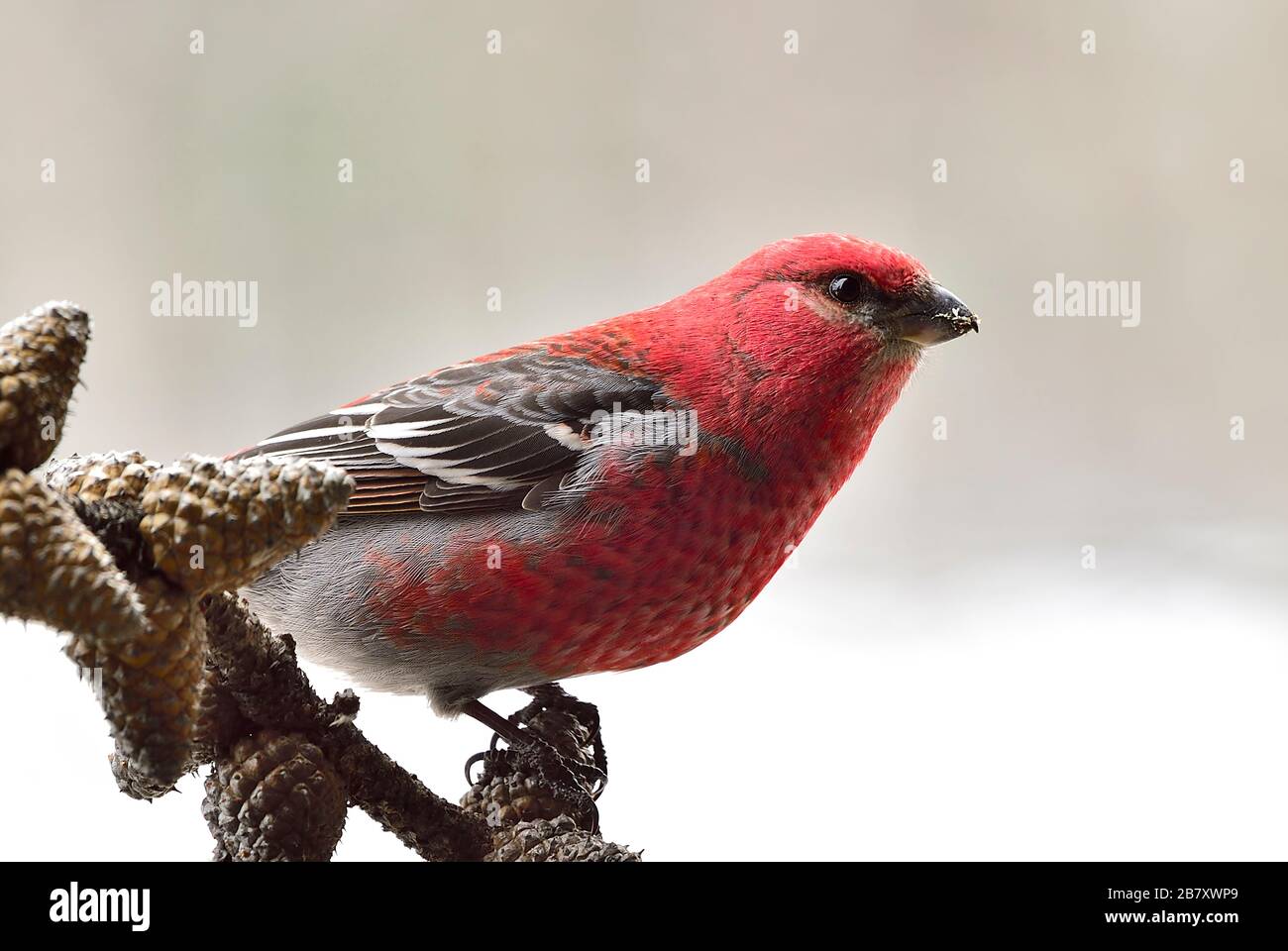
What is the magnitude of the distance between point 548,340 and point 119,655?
0.77 m

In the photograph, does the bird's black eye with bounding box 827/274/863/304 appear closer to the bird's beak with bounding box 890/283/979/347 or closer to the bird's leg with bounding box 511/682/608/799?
the bird's beak with bounding box 890/283/979/347

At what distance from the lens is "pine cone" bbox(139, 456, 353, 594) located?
0.49m

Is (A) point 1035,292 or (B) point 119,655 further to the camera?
(A) point 1035,292

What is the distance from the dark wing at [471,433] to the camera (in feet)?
3.52

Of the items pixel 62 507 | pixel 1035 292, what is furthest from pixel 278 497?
pixel 1035 292

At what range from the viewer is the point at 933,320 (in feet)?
3.45

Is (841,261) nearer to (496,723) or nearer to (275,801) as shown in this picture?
(496,723)

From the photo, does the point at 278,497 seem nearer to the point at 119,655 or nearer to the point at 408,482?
the point at 119,655

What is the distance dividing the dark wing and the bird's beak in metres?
0.24

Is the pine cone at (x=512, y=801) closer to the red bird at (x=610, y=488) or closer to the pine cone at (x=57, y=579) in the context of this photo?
the red bird at (x=610, y=488)

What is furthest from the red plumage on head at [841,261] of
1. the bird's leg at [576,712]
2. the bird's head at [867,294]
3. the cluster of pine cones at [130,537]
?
the cluster of pine cones at [130,537]

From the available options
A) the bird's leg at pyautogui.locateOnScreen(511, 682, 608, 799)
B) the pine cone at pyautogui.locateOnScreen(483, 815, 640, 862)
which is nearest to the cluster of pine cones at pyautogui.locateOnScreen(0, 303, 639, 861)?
the pine cone at pyautogui.locateOnScreen(483, 815, 640, 862)

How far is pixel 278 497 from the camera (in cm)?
49
